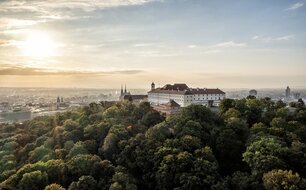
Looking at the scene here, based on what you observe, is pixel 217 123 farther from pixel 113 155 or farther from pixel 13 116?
pixel 13 116

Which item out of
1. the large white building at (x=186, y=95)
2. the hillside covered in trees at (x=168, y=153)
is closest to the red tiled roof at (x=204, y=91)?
the large white building at (x=186, y=95)

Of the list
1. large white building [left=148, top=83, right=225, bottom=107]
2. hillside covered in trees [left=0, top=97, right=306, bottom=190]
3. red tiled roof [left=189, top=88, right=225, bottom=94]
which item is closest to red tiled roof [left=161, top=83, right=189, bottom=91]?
large white building [left=148, top=83, right=225, bottom=107]

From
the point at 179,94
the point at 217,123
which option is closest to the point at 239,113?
the point at 217,123

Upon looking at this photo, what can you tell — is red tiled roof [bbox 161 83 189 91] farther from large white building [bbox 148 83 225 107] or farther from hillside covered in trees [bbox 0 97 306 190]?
hillside covered in trees [bbox 0 97 306 190]

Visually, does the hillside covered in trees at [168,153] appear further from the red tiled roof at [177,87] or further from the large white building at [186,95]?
the red tiled roof at [177,87]

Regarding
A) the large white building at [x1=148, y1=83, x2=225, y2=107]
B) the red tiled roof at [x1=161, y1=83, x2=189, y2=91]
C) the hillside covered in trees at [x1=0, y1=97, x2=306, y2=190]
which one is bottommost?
the hillside covered in trees at [x1=0, y1=97, x2=306, y2=190]

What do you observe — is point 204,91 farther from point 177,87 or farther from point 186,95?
point 177,87
